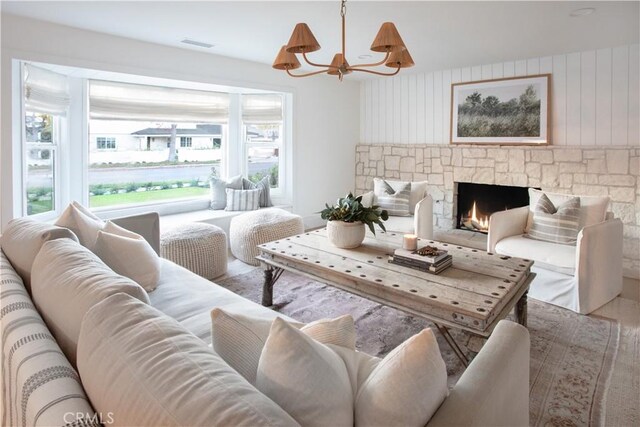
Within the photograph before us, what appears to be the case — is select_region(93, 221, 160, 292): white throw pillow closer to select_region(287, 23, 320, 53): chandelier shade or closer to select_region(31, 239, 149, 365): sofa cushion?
select_region(31, 239, 149, 365): sofa cushion

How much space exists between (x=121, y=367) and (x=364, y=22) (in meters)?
3.28

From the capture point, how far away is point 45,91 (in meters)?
3.86

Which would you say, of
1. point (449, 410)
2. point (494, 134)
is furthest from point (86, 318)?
point (494, 134)

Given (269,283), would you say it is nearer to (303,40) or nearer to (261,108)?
(303,40)

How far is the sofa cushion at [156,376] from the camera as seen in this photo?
2.41 ft

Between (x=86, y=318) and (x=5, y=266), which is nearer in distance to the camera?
(x=86, y=318)

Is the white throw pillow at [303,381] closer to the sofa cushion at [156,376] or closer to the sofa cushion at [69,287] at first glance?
the sofa cushion at [156,376]

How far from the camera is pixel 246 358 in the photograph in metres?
1.11

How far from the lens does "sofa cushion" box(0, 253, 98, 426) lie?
861 mm

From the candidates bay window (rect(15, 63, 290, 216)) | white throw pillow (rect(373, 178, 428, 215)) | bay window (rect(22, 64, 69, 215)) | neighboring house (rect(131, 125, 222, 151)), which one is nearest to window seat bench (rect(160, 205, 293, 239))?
bay window (rect(15, 63, 290, 216))

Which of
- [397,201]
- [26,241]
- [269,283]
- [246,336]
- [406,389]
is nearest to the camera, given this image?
[406,389]

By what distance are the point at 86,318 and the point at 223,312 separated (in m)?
0.35

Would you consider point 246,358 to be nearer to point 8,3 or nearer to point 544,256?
point 544,256

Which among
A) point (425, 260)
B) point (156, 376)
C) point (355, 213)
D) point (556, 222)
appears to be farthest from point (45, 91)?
point (556, 222)
